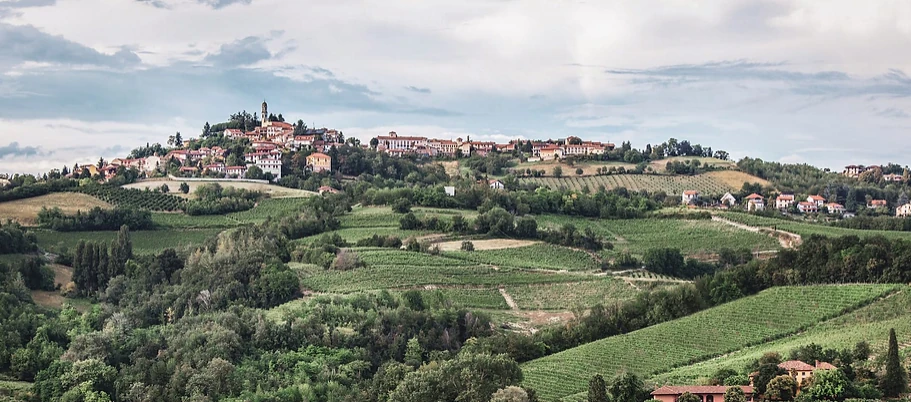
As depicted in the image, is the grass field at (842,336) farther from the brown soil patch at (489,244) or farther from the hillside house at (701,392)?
the brown soil patch at (489,244)

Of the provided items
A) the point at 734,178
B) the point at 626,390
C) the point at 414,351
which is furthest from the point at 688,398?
the point at 734,178

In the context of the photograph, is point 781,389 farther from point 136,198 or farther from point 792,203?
point 792,203

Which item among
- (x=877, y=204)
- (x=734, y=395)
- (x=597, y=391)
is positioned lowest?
(x=597, y=391)

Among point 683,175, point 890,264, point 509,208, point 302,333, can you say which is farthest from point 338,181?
point 890,264

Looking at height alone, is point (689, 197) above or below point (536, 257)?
above

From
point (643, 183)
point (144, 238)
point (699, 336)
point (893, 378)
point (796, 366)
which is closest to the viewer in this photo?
point (893, 378)
